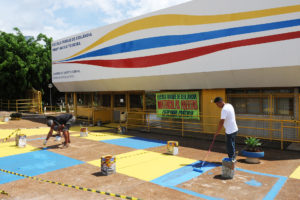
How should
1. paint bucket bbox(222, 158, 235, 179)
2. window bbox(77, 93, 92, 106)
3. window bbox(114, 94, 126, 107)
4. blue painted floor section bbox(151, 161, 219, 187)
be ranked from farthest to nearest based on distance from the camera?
window bbox(77, 93, 92, 106) < window bbox(114, 94, 126, 107) < paint bucket bbox(222, 158, 235, 179) < blue painted floor section bbox(151, 161, 219, 187)

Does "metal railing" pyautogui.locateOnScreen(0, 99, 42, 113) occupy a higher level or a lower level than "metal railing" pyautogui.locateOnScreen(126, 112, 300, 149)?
higher

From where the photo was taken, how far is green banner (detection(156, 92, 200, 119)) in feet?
47.9

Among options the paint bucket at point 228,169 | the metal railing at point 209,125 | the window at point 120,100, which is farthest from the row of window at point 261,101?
the window at point 120,100

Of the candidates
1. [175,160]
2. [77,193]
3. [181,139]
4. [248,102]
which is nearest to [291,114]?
[248,102]

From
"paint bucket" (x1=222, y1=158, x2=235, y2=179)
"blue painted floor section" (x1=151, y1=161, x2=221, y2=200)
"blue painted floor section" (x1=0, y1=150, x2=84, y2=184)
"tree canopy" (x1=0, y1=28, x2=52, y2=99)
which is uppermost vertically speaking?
"tree canopy" (x1=0, y1=28, x2=52, y2=99)

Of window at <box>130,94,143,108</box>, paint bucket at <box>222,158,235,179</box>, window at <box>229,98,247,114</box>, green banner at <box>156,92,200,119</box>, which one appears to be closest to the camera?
paint bucket at <box>222,158,235,179</box>

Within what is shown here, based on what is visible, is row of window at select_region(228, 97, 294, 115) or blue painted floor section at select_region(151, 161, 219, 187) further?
row of window at select_region(228, 97, 294, 115)

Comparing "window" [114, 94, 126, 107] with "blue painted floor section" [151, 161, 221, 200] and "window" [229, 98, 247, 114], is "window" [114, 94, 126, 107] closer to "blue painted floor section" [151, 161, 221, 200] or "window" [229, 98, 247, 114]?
"window" [229, 98, 247, 114]

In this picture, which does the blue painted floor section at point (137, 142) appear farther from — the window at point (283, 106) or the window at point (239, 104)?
Answer: the window at point (283, 106)

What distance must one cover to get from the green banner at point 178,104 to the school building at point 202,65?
6 cm

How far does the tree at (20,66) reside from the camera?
97.1ft

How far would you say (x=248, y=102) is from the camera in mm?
13188

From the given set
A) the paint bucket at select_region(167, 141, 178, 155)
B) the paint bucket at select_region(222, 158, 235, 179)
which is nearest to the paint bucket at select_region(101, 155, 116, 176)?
the paint bucket at select_region(167, 141, 178, 155)

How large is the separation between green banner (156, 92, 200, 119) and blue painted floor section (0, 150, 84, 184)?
7.60 metres
